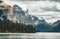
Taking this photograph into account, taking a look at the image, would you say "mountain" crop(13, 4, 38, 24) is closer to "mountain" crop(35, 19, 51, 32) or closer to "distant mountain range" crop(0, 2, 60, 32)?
"distant mountain range" crop(0, 2, 60, 32)

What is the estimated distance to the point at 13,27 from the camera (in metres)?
10.8

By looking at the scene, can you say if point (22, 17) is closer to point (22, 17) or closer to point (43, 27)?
point (22, 17)

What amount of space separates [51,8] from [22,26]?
2.18 meters

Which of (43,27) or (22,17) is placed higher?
(22,17)


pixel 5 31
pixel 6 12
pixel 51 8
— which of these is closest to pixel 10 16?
pixel 6 12

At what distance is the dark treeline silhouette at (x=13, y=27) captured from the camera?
10680mm

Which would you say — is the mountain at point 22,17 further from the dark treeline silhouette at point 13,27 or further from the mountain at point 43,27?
the mountain at point 43,27

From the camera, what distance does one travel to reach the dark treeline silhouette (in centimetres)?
1068

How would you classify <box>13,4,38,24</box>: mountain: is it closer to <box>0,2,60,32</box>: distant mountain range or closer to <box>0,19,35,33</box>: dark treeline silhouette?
<box>0,2,60,32</box>: distant mountain range

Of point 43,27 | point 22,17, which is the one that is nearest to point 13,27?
point 22,17

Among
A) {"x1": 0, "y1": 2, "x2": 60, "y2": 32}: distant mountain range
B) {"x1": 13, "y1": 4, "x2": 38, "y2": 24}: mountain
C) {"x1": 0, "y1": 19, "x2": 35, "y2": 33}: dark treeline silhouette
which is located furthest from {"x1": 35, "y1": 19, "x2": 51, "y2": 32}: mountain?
{"x1": 13, "y1": 4, "x2": 38, "y2": 24}: mountain

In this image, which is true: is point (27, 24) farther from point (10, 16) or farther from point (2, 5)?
point (2, 5)

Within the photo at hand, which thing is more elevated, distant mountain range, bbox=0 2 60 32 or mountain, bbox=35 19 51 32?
distant mountain range, bbox=0 2 60 32

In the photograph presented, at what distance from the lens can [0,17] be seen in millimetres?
10859
